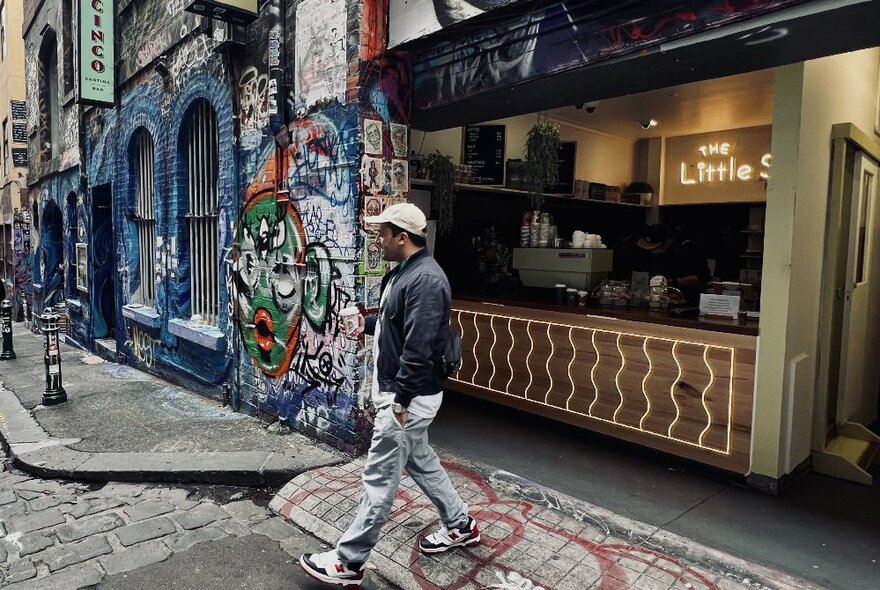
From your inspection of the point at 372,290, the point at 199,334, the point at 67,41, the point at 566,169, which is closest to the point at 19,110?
the point at 67,41

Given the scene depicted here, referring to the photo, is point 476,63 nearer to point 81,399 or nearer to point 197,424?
point 197,424

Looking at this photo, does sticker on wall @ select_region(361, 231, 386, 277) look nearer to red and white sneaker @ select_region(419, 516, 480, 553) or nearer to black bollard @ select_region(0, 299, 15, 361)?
red and white sneaker @ select_region(419, 516, 480, 553)

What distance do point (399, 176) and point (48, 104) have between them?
42.3 ft

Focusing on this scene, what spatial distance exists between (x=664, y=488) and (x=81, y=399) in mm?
6731

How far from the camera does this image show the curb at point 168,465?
4910mm

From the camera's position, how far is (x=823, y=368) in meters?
5.17

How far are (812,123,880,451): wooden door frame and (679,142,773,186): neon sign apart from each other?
435 cm

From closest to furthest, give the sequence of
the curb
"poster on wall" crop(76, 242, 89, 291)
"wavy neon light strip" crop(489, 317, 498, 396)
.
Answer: the curb
"wavy neon light strip" crop(489, 317, 498, 396)
"poster on wall" crop(76, 242, 89, 291)

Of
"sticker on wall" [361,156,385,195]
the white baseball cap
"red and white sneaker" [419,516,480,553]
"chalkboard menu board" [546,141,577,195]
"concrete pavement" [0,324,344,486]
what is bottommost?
"concrete pavement" [0,324,344,486]

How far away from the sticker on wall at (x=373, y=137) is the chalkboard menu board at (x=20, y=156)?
15.7 metres

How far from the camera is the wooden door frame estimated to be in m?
4.92

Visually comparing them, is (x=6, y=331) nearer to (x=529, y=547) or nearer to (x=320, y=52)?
(x=320, y=52)

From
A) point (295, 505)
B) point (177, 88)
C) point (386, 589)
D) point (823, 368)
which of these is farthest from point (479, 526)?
point (177, 88)

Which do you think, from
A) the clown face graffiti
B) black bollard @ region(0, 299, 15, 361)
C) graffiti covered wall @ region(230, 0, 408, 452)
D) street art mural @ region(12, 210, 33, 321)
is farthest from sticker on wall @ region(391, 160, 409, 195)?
street art mural @ region(12, 210, 33, 321)
